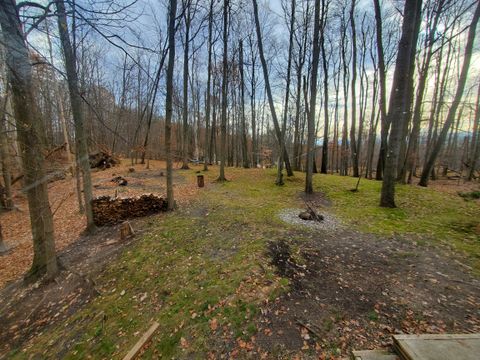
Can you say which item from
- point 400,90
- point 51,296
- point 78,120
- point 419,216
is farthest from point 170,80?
point 419,216

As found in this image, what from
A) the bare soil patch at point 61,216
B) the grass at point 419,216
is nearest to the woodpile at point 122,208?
the bare soil patch at point 61,216

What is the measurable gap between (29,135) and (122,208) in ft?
11.3

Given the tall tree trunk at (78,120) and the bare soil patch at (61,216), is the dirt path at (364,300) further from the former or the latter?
the tall tree trunk at (78,120)

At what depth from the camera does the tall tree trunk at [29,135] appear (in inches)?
116

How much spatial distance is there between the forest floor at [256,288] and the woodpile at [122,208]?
47 cm

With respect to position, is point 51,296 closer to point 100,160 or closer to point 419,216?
point 419,216

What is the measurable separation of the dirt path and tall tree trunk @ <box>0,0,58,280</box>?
452 cm

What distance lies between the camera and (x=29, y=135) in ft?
11.9

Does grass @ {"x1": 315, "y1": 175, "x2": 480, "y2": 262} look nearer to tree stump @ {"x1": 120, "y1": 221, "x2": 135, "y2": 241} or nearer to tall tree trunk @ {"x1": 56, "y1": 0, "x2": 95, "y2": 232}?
tree stump @ {"x1": 120, "y1": 221, "x2": 135, "y2": 241}

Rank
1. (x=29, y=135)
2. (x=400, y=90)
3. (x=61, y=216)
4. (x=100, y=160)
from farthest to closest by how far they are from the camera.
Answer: (x=100, y=160) → (x=61, y=216) → (x=400, y=90) → (x=29, y=135)

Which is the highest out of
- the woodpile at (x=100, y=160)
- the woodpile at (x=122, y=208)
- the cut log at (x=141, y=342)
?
the woodpile at (x=100, y=160)

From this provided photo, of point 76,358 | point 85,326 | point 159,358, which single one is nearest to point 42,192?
point 85,326

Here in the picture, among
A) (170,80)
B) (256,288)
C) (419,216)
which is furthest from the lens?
(170,80)

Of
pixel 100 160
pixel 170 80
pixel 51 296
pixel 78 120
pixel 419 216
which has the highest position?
pixel 170 80
